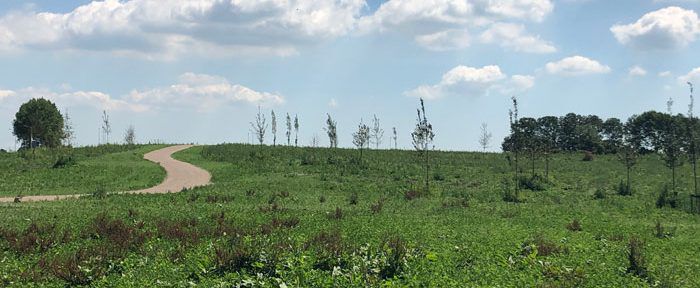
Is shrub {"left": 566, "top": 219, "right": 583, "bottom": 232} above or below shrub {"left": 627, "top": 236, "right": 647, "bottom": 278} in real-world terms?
below

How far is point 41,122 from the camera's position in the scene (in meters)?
76.3

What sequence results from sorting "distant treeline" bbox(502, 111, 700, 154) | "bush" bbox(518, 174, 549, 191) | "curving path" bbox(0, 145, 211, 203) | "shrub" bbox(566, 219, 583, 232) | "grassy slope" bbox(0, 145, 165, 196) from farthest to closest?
"distant treeline" bbox(502, 111, 700, 154)
"bush" bbox(518, 174, 549, 191)
"grassy slope" bbox(0, 145, 165, 196)
"curving path" bbox(0, 145, 211, 203)
"shrub" bbox(566, 219, 583, 232)

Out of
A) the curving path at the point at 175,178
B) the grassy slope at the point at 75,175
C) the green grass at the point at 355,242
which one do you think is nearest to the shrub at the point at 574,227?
the green grass at the point at 355,242

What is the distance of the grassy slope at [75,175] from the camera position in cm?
3669

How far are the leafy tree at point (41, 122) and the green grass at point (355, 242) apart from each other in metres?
56.9

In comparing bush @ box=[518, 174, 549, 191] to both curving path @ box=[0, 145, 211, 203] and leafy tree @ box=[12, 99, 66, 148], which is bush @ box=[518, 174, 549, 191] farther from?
leafy tree @ box=[12, 99, 66, 148]

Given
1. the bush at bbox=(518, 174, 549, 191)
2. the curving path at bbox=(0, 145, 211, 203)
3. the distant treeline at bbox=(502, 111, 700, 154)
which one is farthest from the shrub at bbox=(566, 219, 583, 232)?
the distant treeline at bbox=(502, 111, 700, 154)

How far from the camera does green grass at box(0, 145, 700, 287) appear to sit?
10.6 meters

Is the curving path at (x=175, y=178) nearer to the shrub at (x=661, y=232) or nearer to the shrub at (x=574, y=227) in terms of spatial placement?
the shrub at (x=574, y=227)

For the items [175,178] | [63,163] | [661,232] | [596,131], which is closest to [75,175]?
[63,163]

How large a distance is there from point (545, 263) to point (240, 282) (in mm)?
6464

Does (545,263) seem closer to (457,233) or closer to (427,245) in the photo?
(427,245)

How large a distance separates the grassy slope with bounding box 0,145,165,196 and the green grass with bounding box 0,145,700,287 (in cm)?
1017

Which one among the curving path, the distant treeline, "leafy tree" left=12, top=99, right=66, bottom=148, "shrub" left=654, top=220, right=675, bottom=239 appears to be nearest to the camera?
"shrub" left=654, top=220, right=675, bottom=239
